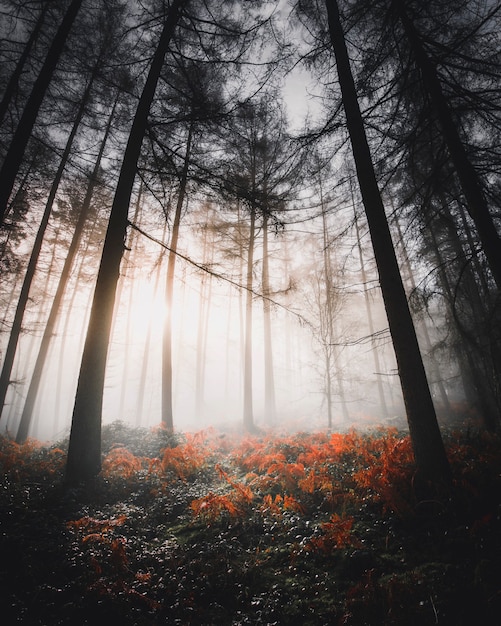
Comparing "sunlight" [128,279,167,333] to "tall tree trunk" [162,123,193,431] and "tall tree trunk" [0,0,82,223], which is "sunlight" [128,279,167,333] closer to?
"tall tree trunk" [162,123,193,431]

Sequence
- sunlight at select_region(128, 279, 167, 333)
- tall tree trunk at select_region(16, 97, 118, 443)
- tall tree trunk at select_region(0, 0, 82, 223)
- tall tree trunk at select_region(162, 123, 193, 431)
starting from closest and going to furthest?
tall tree trunk at select_region(0, 0, 82, 223)
tall tree trunk at select_region(162, 123, 193, 431)
tall tree trunk at select_region(16, 97, 118, 443)
sunlight at select_region(128, 279, 167, 333)

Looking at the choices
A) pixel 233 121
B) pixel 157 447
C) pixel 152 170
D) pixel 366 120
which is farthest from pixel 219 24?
pixel 157 447

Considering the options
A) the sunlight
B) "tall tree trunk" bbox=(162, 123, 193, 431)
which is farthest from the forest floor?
the sunlight

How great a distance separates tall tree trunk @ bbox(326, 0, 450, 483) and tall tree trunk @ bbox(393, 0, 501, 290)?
114 centimetres

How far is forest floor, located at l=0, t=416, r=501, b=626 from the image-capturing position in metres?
2.37

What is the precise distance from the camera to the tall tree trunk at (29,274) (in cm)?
991

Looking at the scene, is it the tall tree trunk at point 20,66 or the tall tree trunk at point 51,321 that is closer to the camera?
the tall tree trunk at point 20,66

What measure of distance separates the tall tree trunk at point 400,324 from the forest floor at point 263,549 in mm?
460

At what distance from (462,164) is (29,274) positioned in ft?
45.9

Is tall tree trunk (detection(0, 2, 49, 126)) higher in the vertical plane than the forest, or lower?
higher

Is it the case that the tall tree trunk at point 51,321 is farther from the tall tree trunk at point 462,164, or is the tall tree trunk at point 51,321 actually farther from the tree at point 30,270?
the tall tree trunk at point 462,164

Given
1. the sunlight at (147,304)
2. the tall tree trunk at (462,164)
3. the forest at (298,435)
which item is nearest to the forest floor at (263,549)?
the forest at (298,435)

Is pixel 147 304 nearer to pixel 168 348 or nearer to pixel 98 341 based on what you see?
pixel 168 348

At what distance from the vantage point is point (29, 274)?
35.6 feet
